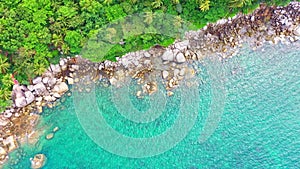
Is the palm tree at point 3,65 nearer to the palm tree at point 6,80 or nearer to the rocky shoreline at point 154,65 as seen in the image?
the palm tree at point 6,80

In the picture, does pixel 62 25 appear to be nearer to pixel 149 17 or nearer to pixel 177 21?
pixel 149 17

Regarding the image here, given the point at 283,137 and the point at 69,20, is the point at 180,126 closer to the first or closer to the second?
the point at 283,137

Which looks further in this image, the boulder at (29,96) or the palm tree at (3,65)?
the boulder at (29,96)

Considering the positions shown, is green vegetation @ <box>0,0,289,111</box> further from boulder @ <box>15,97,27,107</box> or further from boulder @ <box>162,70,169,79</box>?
boulder @ <box>162,70,169,79</box>

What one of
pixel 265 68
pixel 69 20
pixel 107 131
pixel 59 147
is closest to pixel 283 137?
pixel 265 68

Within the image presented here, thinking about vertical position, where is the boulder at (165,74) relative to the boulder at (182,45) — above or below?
below

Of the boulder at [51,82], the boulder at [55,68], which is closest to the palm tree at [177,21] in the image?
the boulder at [55,68]

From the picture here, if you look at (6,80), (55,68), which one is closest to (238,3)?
(55,68)

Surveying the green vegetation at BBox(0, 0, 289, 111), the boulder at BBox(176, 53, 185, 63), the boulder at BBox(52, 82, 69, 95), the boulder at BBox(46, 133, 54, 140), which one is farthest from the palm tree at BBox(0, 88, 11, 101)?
the boulder at BBox(176, 53, 185, 63)
